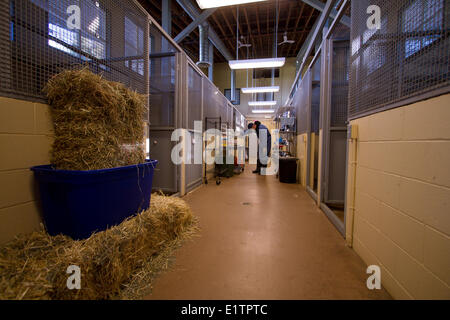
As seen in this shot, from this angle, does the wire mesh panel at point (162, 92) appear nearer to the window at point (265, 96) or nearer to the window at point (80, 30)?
the window at point (80, 30)

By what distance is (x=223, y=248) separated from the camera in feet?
5.21

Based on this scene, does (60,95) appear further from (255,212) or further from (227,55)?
(227,55)

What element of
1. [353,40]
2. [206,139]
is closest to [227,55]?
[206,139]

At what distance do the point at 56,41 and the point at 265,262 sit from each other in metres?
2.06

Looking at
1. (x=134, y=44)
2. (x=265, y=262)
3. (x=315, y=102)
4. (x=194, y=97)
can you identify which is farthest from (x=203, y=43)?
(x=265, y=262)

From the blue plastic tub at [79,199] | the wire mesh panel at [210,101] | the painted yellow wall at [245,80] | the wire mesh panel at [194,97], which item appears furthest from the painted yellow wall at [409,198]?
the painted yellow wall at [245,80]

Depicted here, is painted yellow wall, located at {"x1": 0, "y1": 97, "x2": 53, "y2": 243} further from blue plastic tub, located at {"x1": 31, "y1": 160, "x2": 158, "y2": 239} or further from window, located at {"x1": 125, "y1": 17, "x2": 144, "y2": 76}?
window, located at {"x1": 125, "y1": 17, "x2": 144, "y2": 76}

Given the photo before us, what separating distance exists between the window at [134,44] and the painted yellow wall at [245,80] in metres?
8.87

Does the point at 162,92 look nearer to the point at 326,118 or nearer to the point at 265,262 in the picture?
the point at 326,118

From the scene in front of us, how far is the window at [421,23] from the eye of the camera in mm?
895

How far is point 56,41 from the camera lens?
4.07 feet

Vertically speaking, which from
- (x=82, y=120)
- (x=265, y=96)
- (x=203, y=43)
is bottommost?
(x=82, y=120)

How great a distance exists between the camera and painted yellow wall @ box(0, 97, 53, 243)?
1.02m

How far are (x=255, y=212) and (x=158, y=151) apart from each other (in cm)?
178
